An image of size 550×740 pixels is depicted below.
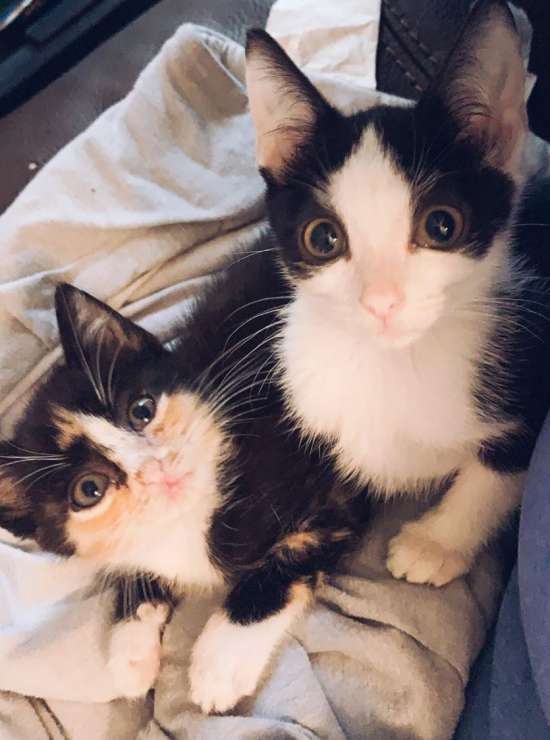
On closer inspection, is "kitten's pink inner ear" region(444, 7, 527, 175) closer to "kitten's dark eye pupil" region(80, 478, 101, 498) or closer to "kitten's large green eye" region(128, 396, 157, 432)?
"kitten's large green eye" region(128, 396, 157, 432)

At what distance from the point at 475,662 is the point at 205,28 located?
146 cm

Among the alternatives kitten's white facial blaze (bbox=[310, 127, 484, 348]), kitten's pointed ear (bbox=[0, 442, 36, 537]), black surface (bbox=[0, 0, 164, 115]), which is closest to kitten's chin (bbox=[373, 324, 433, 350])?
kitten's white facial blaze (bbox=[310, 127, 484, 348])

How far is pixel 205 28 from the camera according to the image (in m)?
1.82

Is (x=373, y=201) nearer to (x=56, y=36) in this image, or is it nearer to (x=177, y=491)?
(x=177, y=491)

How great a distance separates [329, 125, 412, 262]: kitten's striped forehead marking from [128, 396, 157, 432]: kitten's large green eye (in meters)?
0.44

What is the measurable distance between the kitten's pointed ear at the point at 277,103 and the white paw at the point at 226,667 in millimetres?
698

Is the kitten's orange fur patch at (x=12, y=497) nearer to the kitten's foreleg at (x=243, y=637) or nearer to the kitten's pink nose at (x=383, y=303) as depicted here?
the kitten's foreleg at (x=243, y=637)

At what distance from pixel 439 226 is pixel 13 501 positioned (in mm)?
786

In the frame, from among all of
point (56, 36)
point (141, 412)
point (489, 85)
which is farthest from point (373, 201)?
point (56, 36)

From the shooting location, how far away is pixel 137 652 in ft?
4.18

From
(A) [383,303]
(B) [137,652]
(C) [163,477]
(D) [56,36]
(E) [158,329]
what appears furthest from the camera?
(D) [56,36]

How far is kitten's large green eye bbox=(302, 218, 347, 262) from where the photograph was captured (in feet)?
3.34

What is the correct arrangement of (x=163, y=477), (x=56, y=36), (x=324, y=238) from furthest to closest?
(x=56, y=36) → (x=163, y=477) → (x=324, y=238)

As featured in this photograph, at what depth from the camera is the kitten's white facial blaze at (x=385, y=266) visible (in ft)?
3.06
